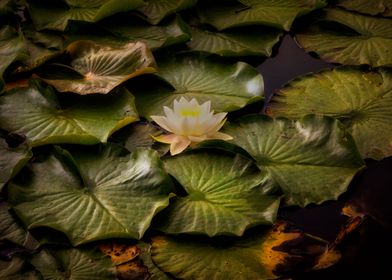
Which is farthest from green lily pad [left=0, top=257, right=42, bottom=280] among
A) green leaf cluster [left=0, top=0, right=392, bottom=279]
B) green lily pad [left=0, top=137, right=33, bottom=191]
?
green lily pad [left=0, top=137, right=33, bottom=191]

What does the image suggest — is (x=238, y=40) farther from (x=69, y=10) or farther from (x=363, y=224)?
(x=363, y=224)

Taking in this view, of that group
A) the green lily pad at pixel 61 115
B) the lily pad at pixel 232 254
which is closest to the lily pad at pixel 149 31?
the green lily pad at pixel 61 115

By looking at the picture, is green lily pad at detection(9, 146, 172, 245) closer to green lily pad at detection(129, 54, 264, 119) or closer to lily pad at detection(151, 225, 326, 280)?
lily pad at detection(151, 225, 326, 280)

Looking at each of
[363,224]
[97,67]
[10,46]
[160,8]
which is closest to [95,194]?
[97,67]

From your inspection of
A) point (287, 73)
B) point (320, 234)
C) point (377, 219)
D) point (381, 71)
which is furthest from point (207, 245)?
point (381, 71)

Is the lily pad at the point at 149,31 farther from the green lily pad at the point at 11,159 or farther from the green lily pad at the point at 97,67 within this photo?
the green lily pad at the point at 11,159
